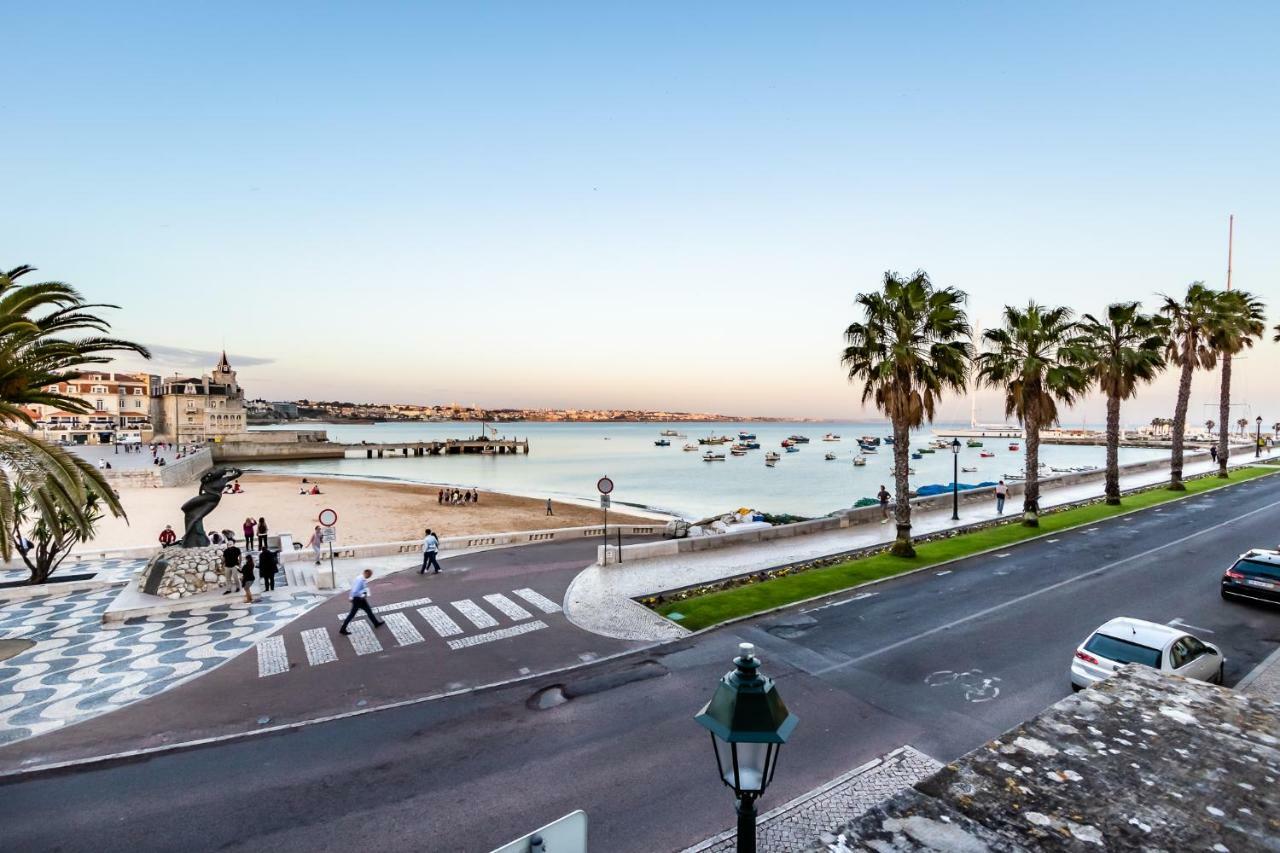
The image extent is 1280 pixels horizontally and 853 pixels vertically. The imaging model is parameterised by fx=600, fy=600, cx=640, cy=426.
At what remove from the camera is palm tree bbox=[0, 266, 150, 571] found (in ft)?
34.3

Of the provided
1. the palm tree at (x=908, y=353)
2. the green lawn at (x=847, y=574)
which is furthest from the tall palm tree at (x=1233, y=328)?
the palm tree at (x=908, y=353)

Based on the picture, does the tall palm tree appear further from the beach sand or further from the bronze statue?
the bronze statue

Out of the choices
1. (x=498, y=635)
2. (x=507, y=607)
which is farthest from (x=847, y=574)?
(x=498, y=635)

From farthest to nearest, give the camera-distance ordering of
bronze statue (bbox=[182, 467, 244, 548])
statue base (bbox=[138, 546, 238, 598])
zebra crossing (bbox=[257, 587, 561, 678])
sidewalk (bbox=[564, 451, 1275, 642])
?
bronze statue (bbox=[182, 467, 244, 548]) → statue base (bbox=[138, 546, 238, 598]) → sidewalk (bbox=[564, 451, 1275, 642]) → zebra crossing (bbox=[257, 587, 561, 678])

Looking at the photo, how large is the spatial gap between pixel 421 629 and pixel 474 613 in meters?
1.53

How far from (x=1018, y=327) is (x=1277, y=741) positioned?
23.1 metres

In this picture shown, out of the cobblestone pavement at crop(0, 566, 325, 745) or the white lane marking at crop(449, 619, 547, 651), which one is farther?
the white lane marking at crop(449, 619, 547, 651)

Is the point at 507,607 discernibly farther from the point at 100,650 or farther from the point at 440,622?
the point at 100,650

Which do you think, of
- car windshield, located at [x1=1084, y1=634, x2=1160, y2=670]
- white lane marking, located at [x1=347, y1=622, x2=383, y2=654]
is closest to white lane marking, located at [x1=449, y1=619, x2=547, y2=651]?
white lane marking, located at [x1=347, y1=622, x2=383, y2=654]

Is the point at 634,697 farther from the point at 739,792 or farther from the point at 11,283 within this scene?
the point at 11,283

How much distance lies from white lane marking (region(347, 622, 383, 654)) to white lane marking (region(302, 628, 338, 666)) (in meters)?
0.49

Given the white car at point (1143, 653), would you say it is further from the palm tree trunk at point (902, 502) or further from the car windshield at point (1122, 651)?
the palm tree trunk at point (902, 502)

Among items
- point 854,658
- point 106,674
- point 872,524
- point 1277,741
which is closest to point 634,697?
point 854,658

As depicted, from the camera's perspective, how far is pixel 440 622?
15328 mm
